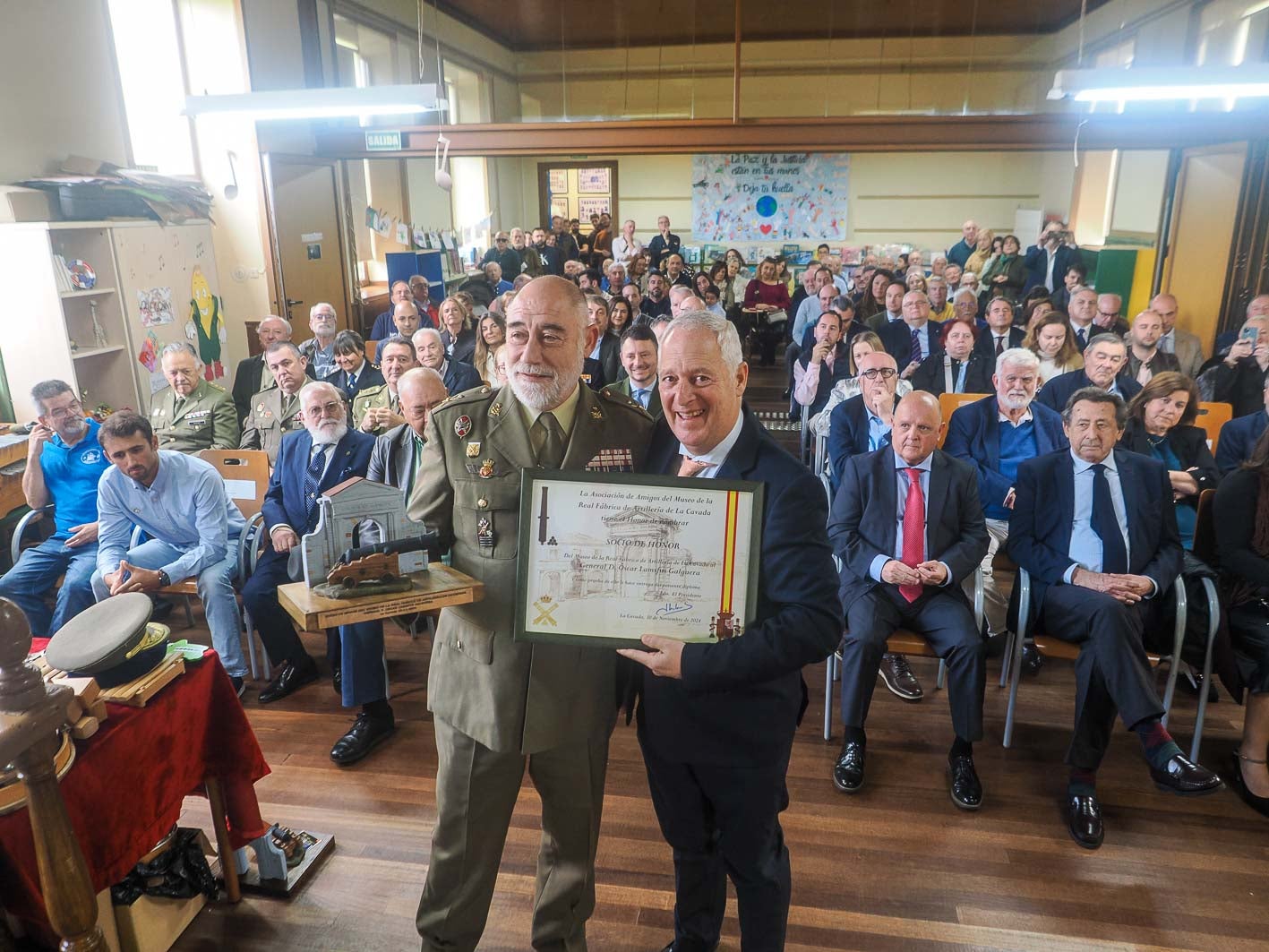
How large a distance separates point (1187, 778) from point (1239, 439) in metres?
2.05

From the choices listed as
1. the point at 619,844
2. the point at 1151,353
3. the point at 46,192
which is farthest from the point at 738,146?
the point at 619,844

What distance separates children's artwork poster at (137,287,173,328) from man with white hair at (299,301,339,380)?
3.30ft

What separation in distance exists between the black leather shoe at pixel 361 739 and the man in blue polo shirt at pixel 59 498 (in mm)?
1626

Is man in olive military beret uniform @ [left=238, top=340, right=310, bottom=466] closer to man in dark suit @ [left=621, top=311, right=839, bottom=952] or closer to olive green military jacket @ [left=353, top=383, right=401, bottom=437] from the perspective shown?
olive green military jacket @ [left=353, top=383, right=401, bottom=437]

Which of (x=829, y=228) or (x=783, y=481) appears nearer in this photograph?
(x=783, y=481)

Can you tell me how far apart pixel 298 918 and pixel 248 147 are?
696cm

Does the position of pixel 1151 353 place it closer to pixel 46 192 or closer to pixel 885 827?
pixel 885 827

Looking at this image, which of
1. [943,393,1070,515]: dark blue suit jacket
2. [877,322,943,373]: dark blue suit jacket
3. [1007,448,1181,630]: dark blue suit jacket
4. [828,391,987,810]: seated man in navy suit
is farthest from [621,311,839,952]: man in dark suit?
[877,322,943,373]: dark blue suit jacket

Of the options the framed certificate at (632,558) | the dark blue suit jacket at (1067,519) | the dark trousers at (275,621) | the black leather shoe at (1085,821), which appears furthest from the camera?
the dark trousers at (275,621)

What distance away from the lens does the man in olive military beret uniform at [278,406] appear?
448cm

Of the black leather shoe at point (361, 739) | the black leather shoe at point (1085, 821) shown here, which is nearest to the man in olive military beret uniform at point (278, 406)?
the black leather shoe at point (361, 739)

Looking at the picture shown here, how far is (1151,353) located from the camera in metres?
5.17

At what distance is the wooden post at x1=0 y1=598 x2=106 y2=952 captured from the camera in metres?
1.34

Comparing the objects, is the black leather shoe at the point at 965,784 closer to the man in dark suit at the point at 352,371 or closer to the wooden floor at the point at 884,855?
the wooden floor at the point at 884,855
